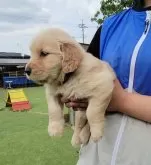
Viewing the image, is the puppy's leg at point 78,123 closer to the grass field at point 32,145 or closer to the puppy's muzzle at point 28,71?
the puppy's muzzle at point 28,71

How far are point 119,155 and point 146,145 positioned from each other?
0.47 ft

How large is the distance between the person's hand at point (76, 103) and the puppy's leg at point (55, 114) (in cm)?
8

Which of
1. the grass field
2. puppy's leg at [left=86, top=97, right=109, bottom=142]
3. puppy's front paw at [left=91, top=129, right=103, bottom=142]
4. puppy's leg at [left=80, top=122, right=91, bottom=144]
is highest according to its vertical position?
puppy's leg at [left=86, top=97, right=109, bottom=142]

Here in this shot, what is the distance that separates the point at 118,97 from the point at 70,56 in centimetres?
32

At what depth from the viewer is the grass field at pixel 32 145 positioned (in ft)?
24.3

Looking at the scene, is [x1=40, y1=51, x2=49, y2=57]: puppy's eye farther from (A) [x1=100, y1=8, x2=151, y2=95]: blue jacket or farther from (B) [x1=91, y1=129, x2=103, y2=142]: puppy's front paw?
(B) [x1=91, y1=129, x2=103, y2=142]: puppy's front paw

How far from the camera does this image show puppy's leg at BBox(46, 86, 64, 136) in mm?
2330

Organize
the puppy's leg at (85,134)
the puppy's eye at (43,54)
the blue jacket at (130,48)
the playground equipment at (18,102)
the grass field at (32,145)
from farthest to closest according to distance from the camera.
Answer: the playground equipment at (18,102), the grass field at (32,145), the puppy's leg at (85,134), the puppy's eye at (43,54), the blue jacket at (130,48)

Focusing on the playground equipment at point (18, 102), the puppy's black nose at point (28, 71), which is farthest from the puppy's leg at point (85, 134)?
the playground equipment at point (18, 102)

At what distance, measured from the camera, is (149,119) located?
2.07 meters

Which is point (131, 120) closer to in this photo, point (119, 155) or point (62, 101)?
point (119, 155)

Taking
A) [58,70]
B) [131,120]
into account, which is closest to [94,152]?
[131,120]

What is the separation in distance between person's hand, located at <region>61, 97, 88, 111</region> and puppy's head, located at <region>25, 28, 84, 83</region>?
142 millimetres

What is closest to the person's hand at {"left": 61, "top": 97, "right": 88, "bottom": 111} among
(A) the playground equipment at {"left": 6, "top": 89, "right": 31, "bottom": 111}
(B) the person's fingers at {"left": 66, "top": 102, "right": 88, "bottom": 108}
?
(B) the person's fingers at {"left": 66, "top": 102, "right": 88, "bottom": 108}
